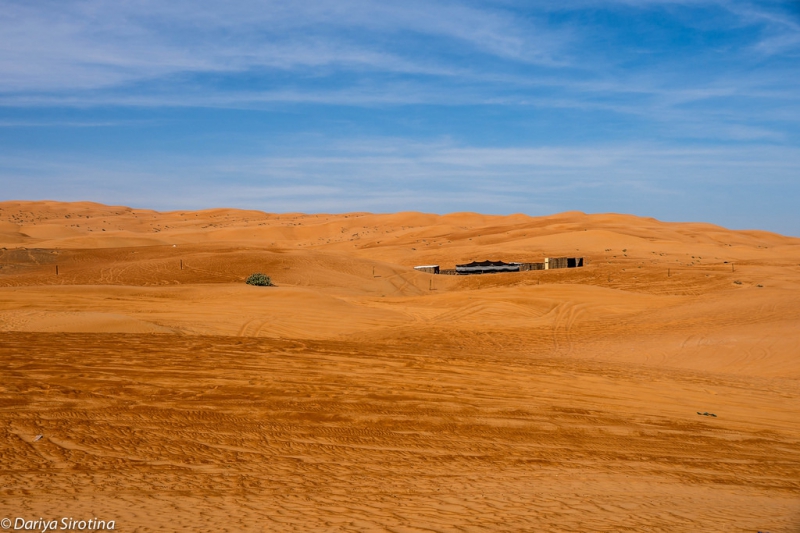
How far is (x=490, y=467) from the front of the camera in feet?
27.9

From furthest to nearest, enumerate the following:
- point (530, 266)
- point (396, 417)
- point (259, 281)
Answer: point (530, 266) < point (259, 281) < point (396, 417)

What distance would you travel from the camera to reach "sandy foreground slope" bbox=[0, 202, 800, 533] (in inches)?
266

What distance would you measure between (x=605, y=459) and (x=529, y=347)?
12988 millimetres

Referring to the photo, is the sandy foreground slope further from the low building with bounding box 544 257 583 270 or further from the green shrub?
the low building with bounding box 544 257 583 270

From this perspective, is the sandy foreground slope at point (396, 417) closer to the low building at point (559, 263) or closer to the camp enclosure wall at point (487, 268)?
the low building at point (559, 263)

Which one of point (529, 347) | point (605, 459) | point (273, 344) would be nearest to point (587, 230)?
point (529, 347)

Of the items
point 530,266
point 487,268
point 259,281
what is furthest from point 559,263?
point 259,281

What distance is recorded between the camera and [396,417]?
→ 10.4 metres

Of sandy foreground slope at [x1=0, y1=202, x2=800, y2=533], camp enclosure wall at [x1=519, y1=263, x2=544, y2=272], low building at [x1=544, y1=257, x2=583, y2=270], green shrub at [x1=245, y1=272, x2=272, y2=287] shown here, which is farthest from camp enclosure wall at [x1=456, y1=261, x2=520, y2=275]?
sandy foreground slope at [x1=0, y1=202, x2=800, y2=533]

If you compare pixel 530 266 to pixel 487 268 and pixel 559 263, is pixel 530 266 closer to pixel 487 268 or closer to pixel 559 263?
pixel 559 263

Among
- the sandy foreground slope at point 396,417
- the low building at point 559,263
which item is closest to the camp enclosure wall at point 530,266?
the low building at point 559,263

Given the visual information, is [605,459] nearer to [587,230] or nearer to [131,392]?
[131,392]

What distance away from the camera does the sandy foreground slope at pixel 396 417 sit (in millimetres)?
6758

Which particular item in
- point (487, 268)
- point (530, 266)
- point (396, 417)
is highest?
point (530, 266)
